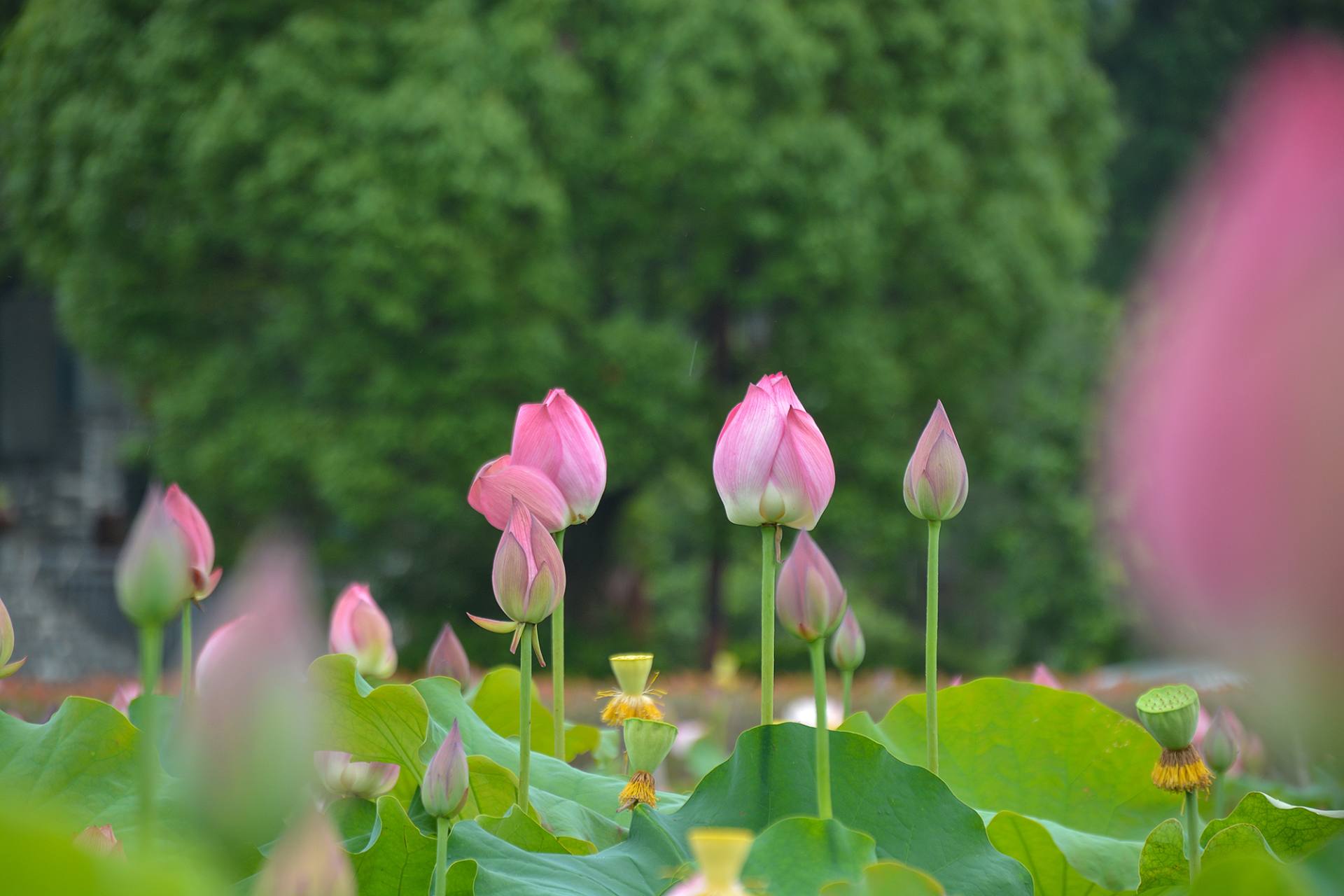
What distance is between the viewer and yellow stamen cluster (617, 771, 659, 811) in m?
0.52

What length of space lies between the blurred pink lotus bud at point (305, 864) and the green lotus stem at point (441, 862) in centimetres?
15

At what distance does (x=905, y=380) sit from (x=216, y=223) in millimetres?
3661

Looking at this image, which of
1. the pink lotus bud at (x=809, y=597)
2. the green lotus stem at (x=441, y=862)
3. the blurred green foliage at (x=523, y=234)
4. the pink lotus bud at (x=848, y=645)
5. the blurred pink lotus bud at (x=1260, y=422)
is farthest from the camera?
the blurred green foliage at (x=523, y=234)

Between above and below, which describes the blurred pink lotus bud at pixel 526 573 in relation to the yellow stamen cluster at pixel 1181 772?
above

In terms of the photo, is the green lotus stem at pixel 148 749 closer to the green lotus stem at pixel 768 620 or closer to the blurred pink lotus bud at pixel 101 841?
the blurred pink lotus bud at pixel 101 841

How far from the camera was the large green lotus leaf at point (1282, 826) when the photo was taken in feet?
1.62

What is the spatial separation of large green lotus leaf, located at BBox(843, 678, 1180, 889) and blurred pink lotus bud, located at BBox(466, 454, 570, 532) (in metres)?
0.19

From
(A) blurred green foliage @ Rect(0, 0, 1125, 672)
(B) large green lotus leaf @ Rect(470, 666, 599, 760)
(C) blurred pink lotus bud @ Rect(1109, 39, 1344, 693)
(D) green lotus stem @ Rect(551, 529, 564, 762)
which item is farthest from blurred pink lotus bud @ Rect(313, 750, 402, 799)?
(A) blurred green foliage @ Rect(0, 0, 1125, 672)

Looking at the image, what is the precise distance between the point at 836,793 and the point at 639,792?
3.2 inches

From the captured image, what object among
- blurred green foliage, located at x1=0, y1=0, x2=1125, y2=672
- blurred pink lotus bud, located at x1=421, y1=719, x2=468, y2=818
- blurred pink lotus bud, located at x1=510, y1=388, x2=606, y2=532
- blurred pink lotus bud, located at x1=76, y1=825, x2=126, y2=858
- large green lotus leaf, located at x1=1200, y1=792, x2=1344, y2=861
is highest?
blurred green foliage, located at x1=0, y1=0, x2=1125, y2=672

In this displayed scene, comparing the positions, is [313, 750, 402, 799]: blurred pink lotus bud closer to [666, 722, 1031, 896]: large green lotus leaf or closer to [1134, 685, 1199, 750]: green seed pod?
[666, 722, 1031, 896]: large green lotus leaf

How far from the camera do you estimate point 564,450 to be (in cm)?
55

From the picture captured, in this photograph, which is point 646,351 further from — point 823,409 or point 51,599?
point 51,599

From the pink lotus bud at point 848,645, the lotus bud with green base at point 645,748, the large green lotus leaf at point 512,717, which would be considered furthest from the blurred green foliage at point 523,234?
the lotus bud with green base at point 645,748
